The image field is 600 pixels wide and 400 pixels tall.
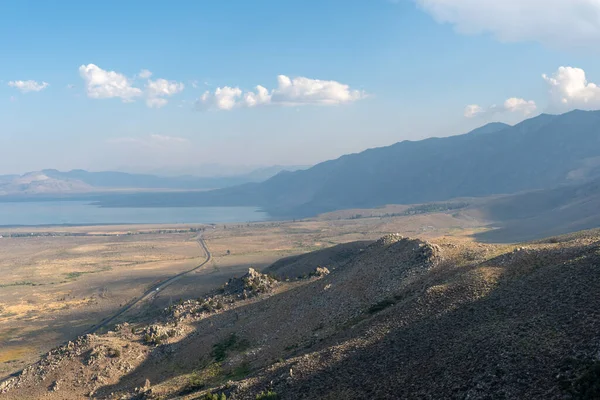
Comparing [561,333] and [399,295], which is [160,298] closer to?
[399,295]

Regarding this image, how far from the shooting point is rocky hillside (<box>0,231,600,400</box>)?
1758 cm

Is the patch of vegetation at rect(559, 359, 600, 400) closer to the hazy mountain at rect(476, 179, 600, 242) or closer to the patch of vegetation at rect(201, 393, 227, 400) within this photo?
the patch of vegetation at rect(201, 393, 227, 400)

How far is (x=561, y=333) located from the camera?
18141 millimetres

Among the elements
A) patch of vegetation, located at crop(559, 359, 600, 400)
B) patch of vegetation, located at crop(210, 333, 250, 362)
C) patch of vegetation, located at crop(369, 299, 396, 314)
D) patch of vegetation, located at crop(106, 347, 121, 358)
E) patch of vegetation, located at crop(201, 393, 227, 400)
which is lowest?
patch of vegetation, located at crop(106, 347, 121, 358)

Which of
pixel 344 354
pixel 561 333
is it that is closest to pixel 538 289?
pixel 561 333

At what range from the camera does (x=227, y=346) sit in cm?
3728

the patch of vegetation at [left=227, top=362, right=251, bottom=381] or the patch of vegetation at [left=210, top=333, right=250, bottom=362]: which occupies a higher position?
the patch of vegetation at [left=227, top=362, right=251, bottom=381]

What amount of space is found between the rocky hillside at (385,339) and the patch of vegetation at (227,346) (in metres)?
0.14

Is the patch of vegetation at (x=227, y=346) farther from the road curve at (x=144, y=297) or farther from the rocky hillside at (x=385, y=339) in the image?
the road curve at (x=144, y=297)

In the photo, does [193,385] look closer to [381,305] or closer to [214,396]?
[214,396]

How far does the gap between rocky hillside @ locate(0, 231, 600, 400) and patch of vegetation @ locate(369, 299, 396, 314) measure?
15cm

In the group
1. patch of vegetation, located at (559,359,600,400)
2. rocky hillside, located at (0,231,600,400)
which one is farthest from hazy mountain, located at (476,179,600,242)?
patch of vegetation, located at (559,359,600,400)

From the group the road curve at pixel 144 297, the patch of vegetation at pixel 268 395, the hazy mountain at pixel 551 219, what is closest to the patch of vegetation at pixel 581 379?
the patch of vegetation at pixel 268 395

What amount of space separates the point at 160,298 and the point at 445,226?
418 ft
